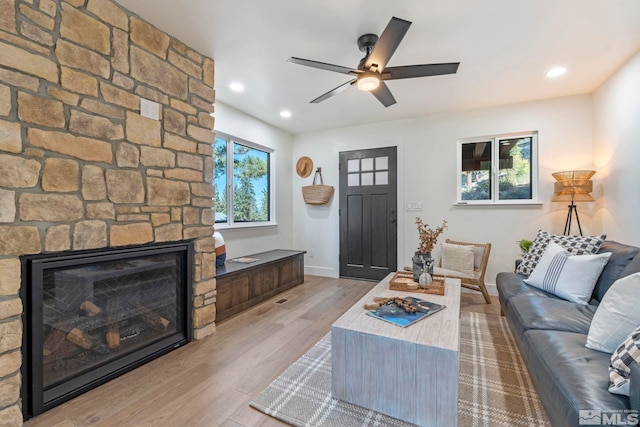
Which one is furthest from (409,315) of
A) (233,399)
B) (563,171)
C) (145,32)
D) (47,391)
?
(563,171)

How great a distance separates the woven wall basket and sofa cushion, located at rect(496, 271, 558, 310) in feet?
A: 8.84

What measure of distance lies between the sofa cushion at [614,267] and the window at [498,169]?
1.65 meters

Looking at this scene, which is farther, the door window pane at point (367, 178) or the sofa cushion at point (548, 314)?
the door window pane at point (367, 178)

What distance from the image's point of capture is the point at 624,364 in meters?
A: 1.09

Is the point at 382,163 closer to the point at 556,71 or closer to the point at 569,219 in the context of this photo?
the point at 556,71

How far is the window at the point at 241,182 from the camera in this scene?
3760 mm

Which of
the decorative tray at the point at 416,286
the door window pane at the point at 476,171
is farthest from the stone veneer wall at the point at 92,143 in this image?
the door window pane at the point at 476,171

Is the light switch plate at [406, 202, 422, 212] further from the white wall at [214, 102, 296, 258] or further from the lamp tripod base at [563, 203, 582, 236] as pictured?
the white wall at [214, 102, 296, 258]

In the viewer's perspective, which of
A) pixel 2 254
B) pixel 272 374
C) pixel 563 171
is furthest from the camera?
pixel 563 171

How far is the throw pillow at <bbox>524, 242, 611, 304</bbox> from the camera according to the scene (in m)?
2.14

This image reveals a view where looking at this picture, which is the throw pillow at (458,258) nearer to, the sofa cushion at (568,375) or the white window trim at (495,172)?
the white window trim at (495,172)

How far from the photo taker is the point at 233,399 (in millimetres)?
1702

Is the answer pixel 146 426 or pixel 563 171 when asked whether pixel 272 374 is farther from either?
pixel 563 171

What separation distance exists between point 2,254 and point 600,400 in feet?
8.69
